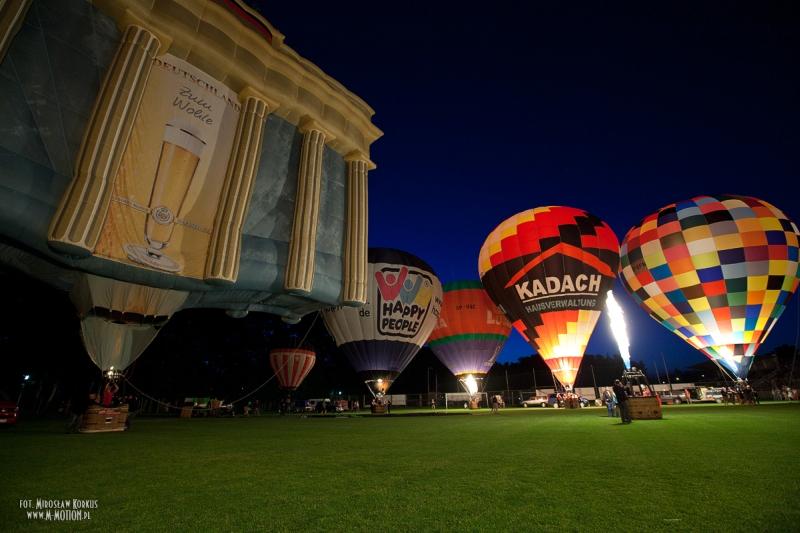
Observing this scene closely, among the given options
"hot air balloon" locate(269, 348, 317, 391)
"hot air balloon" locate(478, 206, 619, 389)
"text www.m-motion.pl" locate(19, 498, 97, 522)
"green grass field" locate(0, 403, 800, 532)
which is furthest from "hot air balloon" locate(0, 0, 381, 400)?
"hot air balloon" locate(269, 348, 317, 391)

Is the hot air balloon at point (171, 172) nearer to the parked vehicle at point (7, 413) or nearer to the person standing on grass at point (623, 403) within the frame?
the parked vehicle at point (7, 413)

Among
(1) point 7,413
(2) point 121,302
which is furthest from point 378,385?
(2) point 121,302

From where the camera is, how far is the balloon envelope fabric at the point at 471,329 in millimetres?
25125

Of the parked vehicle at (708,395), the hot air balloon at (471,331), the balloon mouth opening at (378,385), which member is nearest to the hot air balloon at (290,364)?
the balloon mouth opening at (378,385)

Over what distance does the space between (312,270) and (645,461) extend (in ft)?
18.0

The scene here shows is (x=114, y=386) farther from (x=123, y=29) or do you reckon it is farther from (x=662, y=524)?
(x=662, y=524)

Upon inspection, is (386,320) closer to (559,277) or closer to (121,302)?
(559,277)

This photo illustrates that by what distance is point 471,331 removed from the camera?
25.1 m

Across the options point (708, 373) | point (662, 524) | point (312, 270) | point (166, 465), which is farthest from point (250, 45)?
point (708, 373)

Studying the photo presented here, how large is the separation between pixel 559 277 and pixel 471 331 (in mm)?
8201

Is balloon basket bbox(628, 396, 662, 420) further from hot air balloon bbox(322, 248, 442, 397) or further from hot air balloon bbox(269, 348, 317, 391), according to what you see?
hot air balloon bbox(269, 348, 317, 391)

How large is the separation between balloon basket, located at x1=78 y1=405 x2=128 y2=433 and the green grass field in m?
4.31

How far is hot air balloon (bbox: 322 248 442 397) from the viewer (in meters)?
19.6

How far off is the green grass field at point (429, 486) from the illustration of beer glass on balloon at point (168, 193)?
8.65 feet
